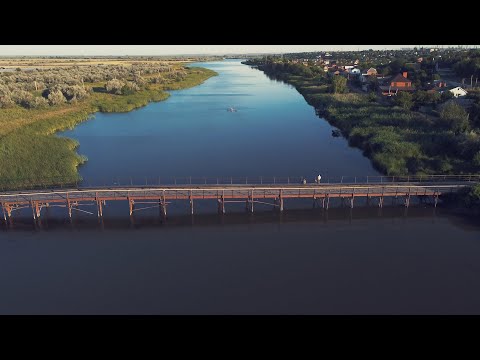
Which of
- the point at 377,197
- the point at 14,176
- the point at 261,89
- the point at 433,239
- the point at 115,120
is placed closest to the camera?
the point at 433,239

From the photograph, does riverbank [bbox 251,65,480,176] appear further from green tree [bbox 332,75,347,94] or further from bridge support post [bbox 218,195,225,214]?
bridge support post [bbox 218,195,225,214]

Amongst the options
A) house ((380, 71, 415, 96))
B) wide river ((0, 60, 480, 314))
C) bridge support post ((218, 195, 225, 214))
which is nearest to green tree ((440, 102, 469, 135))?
wide river ((0, 60, 480, 314))

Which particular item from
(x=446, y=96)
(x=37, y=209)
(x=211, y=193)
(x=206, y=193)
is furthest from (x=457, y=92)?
(x=37, y=209)

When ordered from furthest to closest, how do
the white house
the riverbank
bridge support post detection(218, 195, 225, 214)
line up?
the white house
the riverbank
bridge support post detection(218, 195, 225, 214)

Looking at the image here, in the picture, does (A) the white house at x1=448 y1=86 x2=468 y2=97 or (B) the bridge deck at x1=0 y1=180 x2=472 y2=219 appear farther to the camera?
(A) the white house at x1=448 y1=86 x2=468 y2=97

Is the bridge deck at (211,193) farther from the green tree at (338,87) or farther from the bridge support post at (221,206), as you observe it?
the green tree at (338,87)

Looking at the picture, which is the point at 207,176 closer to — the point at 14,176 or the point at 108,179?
the point at 108,179

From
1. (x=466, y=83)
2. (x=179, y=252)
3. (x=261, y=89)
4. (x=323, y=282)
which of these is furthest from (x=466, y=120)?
(x=261, y=89)
